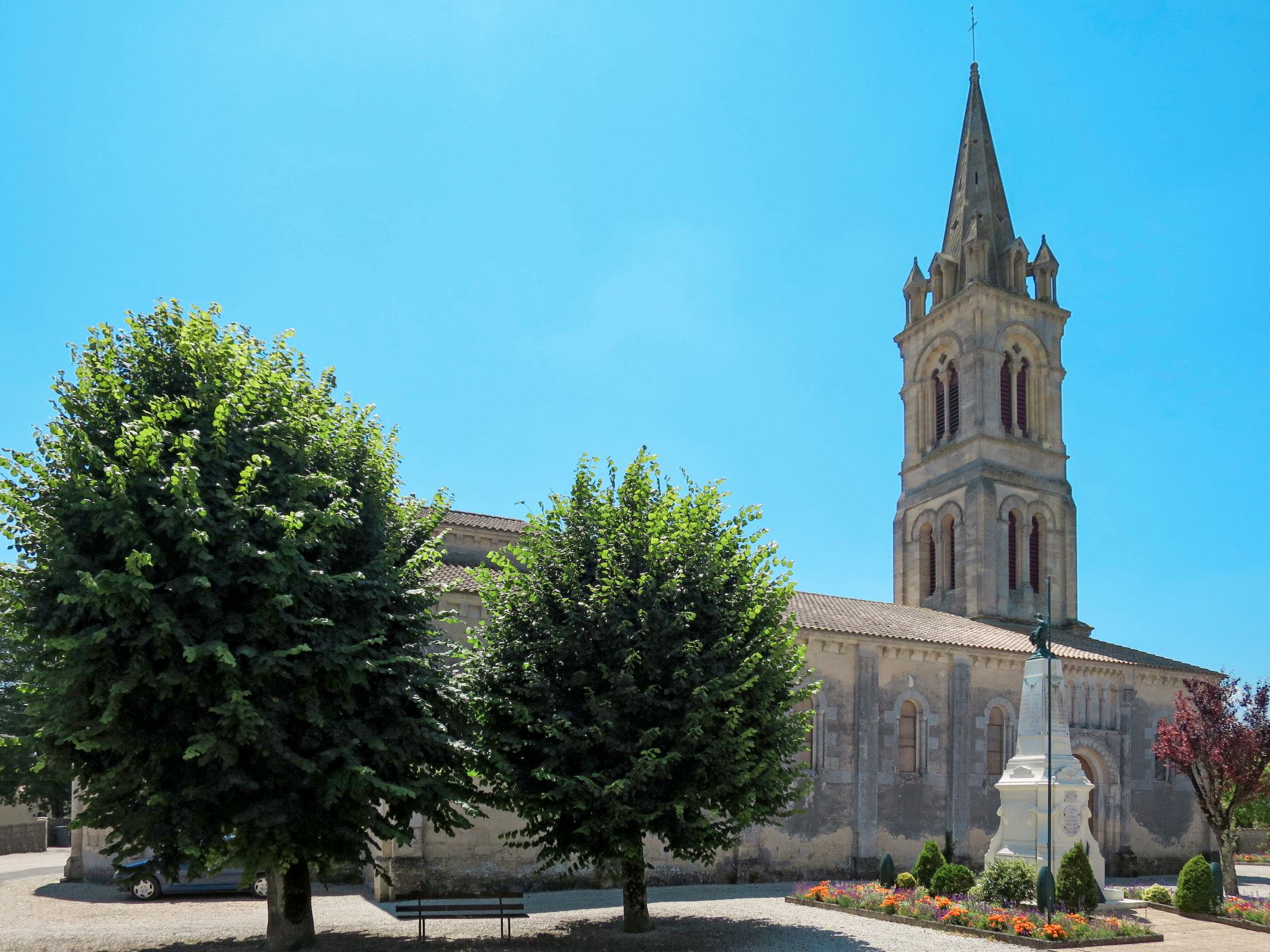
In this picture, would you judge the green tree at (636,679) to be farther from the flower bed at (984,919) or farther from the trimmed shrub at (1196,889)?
the trimmed shrub at (1196,889)

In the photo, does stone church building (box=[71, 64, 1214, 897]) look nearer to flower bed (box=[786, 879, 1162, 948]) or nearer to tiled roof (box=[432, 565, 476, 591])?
tiled roof (box=[432, 565, 476, 591])

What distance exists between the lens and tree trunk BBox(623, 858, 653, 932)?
17172 mm

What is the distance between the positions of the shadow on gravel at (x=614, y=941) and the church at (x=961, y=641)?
5.37 meters

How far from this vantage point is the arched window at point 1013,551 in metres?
39.2

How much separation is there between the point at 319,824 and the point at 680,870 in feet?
44.0

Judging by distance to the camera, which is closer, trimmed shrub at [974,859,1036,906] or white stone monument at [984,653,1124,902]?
trimmed shrub at [974,859,1036,906]

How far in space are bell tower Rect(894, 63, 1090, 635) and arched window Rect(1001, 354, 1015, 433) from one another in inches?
2.0

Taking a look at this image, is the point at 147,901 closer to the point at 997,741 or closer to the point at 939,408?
the point at 997,741

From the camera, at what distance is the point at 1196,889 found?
2045 centimetres

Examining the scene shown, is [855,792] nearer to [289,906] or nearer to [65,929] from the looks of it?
[289,906]

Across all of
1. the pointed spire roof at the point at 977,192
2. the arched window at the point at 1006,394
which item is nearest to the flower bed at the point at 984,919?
the arched window at the point at 1006,394

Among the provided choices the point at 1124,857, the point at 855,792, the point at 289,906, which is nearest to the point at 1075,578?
the point at 1124,857

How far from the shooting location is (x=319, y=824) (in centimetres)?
1421

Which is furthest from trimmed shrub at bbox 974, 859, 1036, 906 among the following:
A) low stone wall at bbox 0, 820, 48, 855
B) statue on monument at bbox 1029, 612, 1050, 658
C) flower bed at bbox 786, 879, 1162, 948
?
low stone wall at bbox 0, 820, 48, 855
